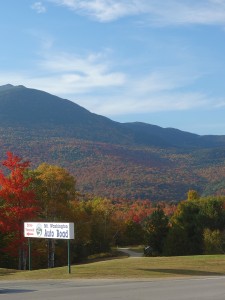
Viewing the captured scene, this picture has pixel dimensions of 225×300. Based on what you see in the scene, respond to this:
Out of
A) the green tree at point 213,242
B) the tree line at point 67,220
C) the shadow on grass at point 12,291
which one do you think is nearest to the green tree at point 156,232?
the tree line at point 67,220

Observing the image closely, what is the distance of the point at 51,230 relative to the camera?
93.6ft

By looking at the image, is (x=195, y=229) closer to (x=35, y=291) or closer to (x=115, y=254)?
(x=115, y=254)

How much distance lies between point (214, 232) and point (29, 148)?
484ft

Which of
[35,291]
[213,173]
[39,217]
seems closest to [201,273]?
[35,291]

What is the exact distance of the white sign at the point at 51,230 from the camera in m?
27.0

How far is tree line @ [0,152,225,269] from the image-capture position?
1603 inches

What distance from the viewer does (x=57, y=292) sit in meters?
18.2

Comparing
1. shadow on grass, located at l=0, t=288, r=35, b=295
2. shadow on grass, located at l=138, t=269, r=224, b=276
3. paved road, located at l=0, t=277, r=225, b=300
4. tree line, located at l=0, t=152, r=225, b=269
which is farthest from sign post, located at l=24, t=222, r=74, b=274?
tree line, located at l=0, t=152, r=225, b=269

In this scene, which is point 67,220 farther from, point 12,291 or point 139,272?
point 12,291

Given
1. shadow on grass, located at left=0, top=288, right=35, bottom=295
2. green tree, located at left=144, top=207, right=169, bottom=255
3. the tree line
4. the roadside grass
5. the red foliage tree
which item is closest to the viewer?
shadow on grass, located at left=0, top=288, right=35, bottom=295

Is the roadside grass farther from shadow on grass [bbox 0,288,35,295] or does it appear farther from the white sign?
shadow on grass [bbox 0,288,35,295]

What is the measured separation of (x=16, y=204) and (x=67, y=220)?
5.30 metres

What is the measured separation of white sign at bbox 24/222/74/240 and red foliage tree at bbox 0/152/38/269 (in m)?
8.24

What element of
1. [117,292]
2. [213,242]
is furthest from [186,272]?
[213,242]
